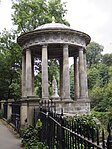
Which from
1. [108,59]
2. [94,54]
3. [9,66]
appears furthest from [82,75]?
[94,54]

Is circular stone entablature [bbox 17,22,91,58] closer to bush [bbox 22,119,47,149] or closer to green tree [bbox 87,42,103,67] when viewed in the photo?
bush [bbox 22,119,47,149]

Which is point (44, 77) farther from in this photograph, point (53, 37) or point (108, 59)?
point (108, 59)

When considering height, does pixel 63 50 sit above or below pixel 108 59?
below

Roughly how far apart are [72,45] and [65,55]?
1.39 metres

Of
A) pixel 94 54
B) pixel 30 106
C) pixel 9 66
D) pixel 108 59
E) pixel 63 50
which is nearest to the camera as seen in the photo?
pixel 30 106

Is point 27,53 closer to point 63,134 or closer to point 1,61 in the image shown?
point 1,61

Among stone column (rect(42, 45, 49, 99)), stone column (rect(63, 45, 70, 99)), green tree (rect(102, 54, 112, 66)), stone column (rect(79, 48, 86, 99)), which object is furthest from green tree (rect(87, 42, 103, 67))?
stone column (rect(42, 45, 49, 99))

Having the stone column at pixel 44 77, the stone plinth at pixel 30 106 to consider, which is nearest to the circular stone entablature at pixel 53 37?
the stone column at pixel 44 77

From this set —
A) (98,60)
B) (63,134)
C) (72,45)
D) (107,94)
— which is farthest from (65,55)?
(98,60)

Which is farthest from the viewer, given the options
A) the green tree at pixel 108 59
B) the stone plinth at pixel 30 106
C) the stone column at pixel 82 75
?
the green tree at pixel 108 59

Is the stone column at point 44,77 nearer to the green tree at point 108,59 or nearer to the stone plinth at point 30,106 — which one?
the stone plinth at point 30,106

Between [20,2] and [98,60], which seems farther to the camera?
[98,60]

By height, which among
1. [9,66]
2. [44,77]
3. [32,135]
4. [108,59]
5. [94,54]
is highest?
[94,54]

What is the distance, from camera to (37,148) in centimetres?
841
